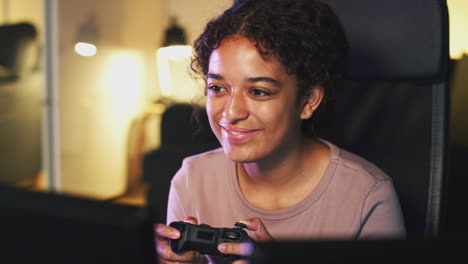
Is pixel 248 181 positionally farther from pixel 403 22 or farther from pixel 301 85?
pixel 403 22

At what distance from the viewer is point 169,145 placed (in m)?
1.50

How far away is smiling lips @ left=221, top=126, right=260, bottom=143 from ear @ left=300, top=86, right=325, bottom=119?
0.14m

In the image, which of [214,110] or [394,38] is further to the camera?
[394,38]

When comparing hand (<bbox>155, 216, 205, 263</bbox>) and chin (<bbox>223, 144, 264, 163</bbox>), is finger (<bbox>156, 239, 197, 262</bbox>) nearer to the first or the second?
hand (<bbox>155, 216, 205, 263</bbox>)

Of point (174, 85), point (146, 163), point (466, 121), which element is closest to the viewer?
point (146, 163)

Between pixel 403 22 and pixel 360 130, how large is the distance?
0.27 meters

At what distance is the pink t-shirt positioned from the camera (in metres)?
0.85

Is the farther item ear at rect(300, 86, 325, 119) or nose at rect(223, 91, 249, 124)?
ear at rect(300, 86, 325, 119)

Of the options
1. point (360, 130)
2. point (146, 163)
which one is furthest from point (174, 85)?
point (360, 130)

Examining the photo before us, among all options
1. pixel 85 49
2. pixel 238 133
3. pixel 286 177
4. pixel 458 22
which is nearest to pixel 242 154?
pixel 238 133

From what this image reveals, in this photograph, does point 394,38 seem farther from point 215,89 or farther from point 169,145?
point 169,145

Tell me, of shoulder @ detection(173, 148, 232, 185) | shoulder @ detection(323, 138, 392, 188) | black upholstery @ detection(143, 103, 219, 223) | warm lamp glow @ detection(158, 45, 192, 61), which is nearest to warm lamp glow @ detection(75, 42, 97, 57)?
warm lamp glow @ detection(158, 45, 192, 61)

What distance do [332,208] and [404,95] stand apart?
397 mm

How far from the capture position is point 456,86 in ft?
6.07
